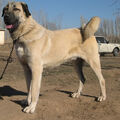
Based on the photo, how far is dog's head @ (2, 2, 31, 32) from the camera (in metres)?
4.04

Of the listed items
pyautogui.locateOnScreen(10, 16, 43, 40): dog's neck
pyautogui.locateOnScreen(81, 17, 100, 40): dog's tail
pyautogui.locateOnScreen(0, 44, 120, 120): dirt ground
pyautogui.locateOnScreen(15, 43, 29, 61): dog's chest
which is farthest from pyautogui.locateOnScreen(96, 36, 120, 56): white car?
pyautogui.locateOnScreen(15, 43, 29, 61): dog's chest

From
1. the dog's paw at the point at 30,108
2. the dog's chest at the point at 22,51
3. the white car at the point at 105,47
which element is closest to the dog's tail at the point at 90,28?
the dog's chest at the point at 22,51

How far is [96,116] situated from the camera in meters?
4.21

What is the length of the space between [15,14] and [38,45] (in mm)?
692

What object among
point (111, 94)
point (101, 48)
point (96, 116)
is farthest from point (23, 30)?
point (101, 48)

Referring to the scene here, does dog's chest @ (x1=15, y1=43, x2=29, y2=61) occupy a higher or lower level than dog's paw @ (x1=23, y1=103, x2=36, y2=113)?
higher

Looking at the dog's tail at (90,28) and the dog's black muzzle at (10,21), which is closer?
the dog's black muzzle at (10,21)

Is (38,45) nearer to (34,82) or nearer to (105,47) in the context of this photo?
(34,82)

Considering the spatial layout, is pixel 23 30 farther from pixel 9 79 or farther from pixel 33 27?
pixel 9 79

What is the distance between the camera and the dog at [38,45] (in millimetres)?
4137

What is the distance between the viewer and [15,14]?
4105mm

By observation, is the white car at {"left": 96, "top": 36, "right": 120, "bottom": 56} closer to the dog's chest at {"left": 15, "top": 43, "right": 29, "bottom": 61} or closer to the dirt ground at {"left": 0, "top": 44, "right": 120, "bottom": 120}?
the dirt ground at {"left": 0, "top": 44, "right": 120, "bottom": 120}

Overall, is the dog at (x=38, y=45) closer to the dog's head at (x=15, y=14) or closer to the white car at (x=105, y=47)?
the dog's head at (x=15, y=14)

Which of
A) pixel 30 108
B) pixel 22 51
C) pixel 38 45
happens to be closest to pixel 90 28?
pixel 38 45
